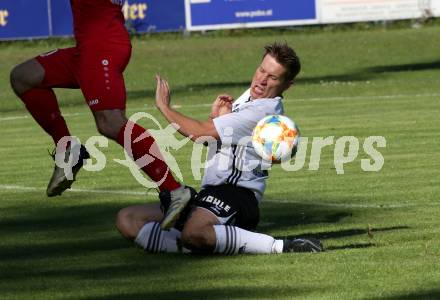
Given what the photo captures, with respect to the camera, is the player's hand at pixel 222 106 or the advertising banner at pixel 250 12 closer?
the player's hand at pixel 222 106

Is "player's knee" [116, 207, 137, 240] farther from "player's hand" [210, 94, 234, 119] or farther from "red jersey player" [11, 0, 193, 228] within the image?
"player's hand" [210, 94, 234, 119]

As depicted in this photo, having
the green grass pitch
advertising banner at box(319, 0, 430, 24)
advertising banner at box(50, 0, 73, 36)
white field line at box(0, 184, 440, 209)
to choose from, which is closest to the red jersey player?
the green grass pitch

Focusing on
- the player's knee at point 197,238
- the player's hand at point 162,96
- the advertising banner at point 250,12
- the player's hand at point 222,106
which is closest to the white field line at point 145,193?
the player's hand at point 222,106

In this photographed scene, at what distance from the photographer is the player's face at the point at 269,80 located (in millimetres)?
9438

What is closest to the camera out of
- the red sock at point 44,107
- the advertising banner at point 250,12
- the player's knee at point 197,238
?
the player's knee at point 197,238

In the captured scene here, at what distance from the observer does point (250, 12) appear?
38.5 meters

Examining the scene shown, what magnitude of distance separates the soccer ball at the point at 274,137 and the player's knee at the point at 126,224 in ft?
3.33

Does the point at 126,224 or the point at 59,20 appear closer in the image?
the point at 126,224

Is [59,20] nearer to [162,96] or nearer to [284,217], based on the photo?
[284,217]

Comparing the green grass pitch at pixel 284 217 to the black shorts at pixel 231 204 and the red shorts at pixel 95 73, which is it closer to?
the black shorts at pixel 231 204

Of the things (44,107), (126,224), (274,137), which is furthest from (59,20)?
(274,137)

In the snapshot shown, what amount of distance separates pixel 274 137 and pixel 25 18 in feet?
104

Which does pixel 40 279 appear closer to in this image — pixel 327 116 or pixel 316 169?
pixel 316 169

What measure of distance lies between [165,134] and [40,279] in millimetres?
10967
